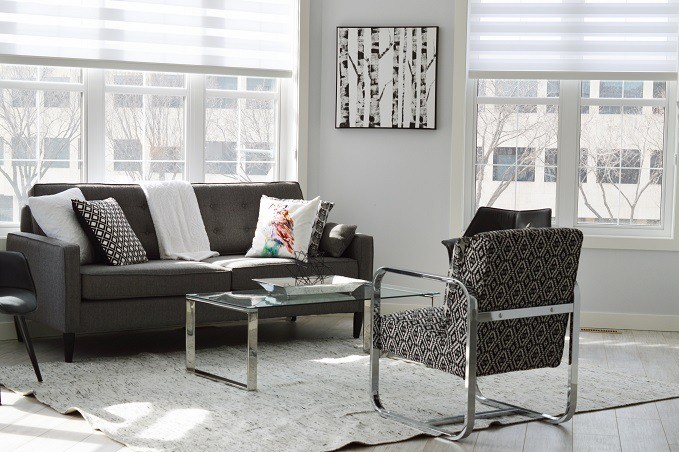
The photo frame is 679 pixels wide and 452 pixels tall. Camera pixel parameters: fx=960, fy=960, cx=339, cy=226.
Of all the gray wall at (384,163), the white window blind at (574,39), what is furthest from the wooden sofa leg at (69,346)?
the white window blind at (574,39)

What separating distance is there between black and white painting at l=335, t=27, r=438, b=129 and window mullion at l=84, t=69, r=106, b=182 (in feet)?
5.20

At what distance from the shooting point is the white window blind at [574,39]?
6379mm

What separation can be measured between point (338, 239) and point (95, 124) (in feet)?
5.72

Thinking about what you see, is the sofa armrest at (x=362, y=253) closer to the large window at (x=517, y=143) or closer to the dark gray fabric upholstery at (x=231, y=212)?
the dark gray fabric upholstery at (x=231, y=212)

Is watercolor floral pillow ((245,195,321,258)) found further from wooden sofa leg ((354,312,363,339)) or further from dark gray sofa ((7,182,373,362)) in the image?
wooden sofa leg ((354,312,363,339))

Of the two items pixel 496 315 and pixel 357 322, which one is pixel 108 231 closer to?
pixel 357 322

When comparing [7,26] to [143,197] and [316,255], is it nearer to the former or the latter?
[143,197]

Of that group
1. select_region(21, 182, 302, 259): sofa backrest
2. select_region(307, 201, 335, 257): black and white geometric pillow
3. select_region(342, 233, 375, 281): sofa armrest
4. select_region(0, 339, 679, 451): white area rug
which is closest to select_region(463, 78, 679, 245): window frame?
select_region(342, 233, 375, 281): sofa armrest

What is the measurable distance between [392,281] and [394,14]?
182 centimetres

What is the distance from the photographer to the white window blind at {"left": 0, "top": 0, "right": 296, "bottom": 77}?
5.84 m

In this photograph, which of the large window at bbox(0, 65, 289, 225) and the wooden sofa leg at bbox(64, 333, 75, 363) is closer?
the wooden sofa leg at bbox(64, 333, 75, 363)

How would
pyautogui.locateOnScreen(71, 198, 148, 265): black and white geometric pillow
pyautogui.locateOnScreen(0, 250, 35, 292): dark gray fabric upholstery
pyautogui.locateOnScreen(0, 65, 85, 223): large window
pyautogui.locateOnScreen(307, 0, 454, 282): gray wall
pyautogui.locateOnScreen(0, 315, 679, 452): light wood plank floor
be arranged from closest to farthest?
pyautogui.locateOnScreen(0, 315, 679, 452): light wood plank floor
pyautogui.locateOnScreen(0, 250, 35, 292): dark gray fabric upholstery
pyautogui.locateOnScreen(71, 198, 148, 265): black and white geometric pillow
pyautogui.locateOnScreen(0, 65, 85, 223): large window
pyautogui.locateOnScreen(307, 0, 454, 282): gray wall

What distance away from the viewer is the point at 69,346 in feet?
16.3

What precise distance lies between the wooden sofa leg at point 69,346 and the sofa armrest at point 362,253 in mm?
1772
